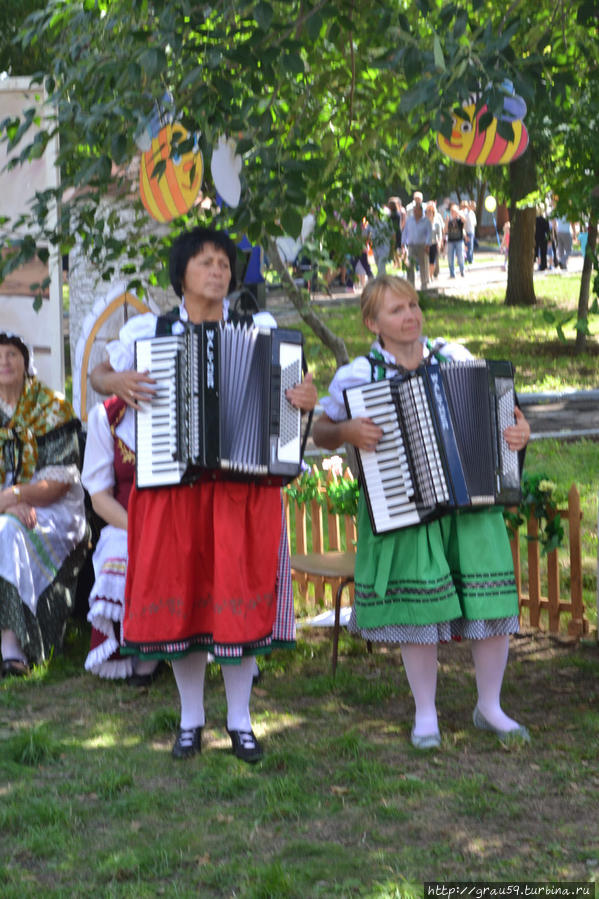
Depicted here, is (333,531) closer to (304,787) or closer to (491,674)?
(491,674)

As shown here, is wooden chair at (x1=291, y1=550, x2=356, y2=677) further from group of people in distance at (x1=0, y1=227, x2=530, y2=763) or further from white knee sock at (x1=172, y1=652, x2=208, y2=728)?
white knee sock at (x1=172, y1=652, x2=208, y2=728)

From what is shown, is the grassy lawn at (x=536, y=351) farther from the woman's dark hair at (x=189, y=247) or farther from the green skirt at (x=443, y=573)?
the green skirt at (x=443, y=573)

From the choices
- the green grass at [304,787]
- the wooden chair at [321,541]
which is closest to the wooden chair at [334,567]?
the wooden chair at [321,541]

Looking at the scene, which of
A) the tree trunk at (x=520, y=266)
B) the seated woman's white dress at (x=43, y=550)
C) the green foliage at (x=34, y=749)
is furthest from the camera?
the tree trunk at (x=520, y=266)

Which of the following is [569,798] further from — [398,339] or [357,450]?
[398,339]

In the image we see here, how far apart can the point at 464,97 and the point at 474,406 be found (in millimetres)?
1070

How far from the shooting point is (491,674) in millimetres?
4598

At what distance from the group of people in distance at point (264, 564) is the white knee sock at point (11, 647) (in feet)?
4.90

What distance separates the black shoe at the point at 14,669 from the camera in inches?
227

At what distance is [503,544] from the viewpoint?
14.8ft

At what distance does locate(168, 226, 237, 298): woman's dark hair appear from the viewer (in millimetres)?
4520

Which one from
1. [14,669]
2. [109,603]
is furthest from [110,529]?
[14,669]

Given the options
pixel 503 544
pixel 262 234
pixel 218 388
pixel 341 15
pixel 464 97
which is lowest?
pixel 503 544

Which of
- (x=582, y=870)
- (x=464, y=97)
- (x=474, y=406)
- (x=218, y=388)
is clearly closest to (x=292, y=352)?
(x=218, y=388)
